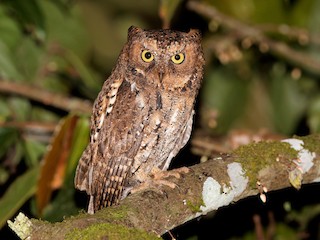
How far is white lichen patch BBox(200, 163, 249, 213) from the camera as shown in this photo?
3.25m

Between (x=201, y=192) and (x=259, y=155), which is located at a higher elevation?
(x=259, y=155)

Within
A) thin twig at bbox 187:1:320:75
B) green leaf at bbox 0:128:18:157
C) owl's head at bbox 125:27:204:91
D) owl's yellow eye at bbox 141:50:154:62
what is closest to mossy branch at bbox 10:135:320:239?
owl's head at bbox 125:27:204:91

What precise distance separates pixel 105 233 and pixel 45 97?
2.81 m

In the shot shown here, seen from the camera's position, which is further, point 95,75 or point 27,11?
point 95,75

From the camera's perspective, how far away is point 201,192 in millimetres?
3246

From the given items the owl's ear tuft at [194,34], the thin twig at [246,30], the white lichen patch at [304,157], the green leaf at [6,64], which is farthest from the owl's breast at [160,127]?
the thin twig at [246,30]

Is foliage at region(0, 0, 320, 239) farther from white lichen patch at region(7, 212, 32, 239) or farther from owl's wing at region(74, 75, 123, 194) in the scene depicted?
white lichen patch at region(7, 212, 32, 239)

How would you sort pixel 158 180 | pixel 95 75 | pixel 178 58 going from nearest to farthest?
1. pixel 158 180
2. pixel 178 58
3. pixel 95 75

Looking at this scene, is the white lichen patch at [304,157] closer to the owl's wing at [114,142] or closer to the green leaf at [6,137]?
the owl's wing at [114,142]

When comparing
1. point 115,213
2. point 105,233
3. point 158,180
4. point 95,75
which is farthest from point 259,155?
point 95,75

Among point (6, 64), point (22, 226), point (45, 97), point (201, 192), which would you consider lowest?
point (22, 226)

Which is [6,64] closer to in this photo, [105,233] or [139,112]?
[139,112]

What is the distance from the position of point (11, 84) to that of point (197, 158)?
59.4 inches

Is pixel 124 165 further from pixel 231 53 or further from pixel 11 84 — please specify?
pixel 231 53
